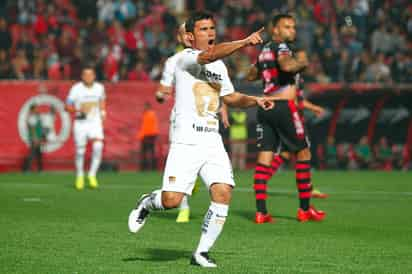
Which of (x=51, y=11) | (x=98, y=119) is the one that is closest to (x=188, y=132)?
(x=98, y=119)

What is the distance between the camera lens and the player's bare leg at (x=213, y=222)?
9.07 meters

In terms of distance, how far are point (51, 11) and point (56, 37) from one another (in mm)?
1180

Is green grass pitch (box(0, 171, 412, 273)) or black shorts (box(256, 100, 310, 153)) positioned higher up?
black shorts (box(256, 100, 310, 153))

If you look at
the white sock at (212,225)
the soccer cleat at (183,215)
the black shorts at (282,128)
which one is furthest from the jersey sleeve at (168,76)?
the white sock at (212,225)

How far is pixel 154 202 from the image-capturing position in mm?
9461

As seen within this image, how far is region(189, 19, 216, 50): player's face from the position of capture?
9.09 meters

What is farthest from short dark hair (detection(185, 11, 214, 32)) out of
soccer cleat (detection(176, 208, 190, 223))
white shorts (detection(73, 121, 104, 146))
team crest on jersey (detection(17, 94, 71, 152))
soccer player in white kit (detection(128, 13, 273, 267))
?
team crest on jersey (detection(17, 94, 71, 152))

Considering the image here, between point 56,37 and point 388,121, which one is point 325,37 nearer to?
point 388,121

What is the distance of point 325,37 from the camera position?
31.3 m

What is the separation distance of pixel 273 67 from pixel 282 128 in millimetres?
802

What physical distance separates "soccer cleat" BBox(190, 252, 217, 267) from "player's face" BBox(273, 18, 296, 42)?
461cm

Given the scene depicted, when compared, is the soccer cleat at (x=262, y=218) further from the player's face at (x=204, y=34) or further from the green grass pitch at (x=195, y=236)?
the player's face at (x=204, y=34)

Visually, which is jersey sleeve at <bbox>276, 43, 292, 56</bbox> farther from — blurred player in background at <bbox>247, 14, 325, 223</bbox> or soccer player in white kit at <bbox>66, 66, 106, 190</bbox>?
soccer player in white kit at <bbox>66, 66, 106, 190</bbox>

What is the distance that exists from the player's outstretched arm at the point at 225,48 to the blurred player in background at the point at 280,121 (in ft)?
13.1
